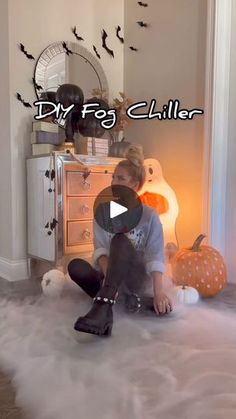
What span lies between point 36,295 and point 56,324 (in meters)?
0.40

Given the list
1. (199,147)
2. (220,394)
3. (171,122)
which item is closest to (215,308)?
(220,394)

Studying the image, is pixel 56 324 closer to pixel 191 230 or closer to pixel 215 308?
pixel 215 308

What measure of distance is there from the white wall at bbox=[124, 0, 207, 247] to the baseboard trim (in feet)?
2.87

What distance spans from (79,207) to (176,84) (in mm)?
909

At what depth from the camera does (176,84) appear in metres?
2.11

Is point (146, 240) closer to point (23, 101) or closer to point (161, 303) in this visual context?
point (161, 303)

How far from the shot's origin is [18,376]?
0.93 m

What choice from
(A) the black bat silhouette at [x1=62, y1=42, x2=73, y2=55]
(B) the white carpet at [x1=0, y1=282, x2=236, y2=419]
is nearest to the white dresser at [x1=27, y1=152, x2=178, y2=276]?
(B) the white carpet at [x1=0, y1=282, x2=236, y2=419]

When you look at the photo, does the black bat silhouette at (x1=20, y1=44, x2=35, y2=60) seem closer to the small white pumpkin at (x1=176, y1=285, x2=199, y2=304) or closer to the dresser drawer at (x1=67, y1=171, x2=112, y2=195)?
the dresser drawer at (x1=67, y1=171, x2=112, y2=195)

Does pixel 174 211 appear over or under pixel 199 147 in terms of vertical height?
under

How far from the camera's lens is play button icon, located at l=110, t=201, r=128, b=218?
1.38 metres

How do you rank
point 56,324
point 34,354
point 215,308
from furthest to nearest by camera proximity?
point 215,308, point 56,324, point 34,354

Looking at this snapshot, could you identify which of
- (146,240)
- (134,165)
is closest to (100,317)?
(146,240)

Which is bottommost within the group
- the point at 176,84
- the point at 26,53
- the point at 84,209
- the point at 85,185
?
the point at 84,209
